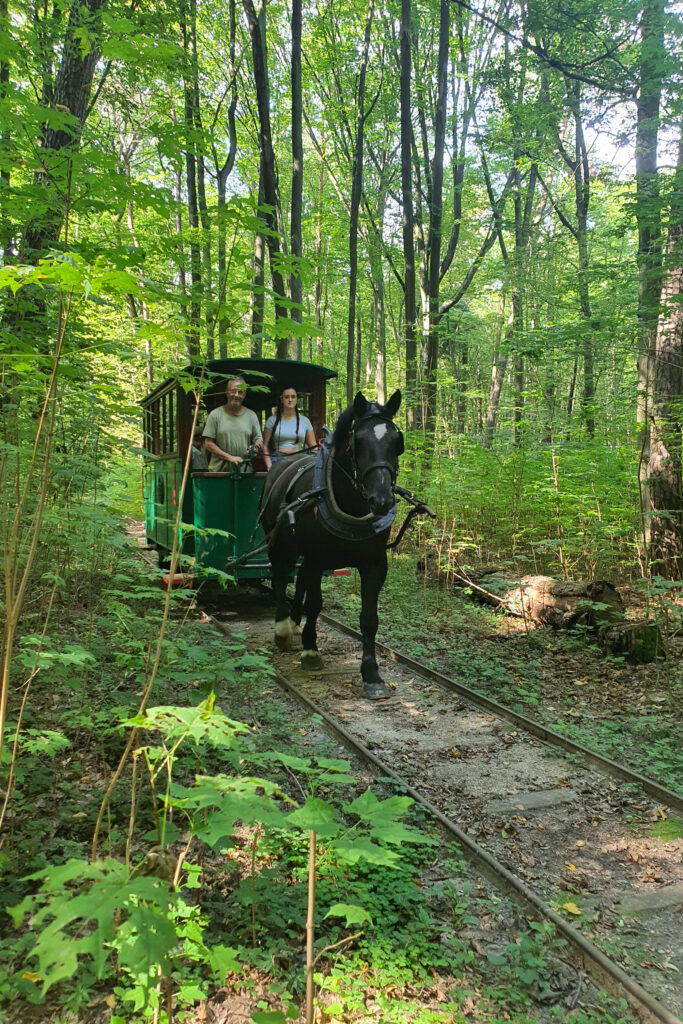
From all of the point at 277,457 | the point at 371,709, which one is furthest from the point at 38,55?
the point at 371,709

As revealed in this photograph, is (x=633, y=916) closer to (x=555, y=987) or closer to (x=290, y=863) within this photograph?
(x=555, y=987)

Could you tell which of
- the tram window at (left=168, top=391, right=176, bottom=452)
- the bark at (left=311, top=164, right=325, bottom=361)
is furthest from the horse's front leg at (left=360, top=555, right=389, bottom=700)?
the bark at (left=311, top=164, right=325, bottom=361)

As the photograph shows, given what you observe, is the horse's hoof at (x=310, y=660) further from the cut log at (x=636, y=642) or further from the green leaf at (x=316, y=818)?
the green leaf at (x=316, y=818)

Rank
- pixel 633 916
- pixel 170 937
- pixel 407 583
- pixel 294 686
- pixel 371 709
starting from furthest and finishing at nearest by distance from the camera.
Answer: pixel 407 583
pixel 294 686
pixel 371 709
pixel 633 916
pixel 170 937

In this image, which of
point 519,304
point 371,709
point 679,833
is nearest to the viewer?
point 679,833

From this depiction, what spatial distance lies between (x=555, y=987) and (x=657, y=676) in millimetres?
3669

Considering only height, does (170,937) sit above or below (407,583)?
above

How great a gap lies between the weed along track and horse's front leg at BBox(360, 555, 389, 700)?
0.60 ft

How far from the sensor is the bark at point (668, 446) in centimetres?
701

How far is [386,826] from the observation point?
1650mm

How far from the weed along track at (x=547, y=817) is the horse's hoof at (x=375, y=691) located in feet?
0.19

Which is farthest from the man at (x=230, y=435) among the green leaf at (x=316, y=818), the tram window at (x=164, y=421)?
the green leaf at (x=316, y=818)

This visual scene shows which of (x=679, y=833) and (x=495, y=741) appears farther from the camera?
(x=495, y=741)

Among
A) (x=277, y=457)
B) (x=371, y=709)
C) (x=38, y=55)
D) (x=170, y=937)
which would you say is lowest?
(x=371, y=709)
